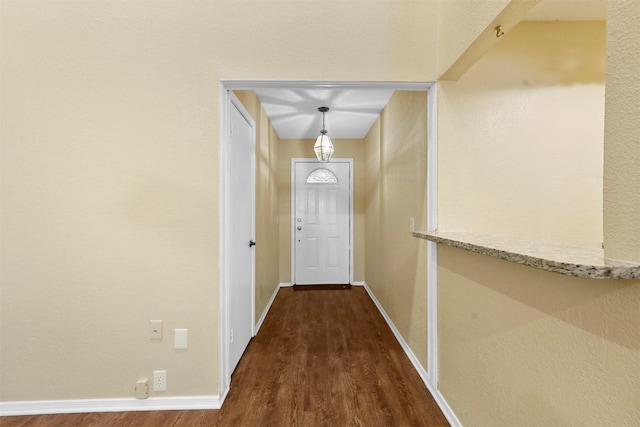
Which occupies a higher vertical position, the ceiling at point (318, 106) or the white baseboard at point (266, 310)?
the ceiling at point (318, 106)

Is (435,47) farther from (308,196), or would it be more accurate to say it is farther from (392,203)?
(308,196)

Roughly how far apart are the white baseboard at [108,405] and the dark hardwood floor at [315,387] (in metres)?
0.03

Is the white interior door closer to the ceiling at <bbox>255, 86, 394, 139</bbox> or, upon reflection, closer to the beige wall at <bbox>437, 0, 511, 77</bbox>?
the ceiling at <bbox>255, 86, 394, 139</bbox>

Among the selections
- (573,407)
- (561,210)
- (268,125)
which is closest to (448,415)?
(573,407)

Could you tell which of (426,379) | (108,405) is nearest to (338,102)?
(426,379)

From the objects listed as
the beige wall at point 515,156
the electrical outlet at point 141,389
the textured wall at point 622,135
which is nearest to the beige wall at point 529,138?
the beige wall at point 515,156

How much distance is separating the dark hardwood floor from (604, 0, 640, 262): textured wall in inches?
56.1

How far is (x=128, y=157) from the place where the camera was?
1.70 metres

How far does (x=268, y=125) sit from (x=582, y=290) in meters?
3.31

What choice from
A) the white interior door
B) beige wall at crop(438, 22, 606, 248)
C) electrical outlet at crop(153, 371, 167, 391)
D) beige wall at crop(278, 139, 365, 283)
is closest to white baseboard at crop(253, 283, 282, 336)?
the white interior door

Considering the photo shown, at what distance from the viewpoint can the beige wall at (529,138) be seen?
5.76 ft

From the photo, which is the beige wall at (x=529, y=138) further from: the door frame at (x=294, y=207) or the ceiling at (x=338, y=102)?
the door frame at (x=294, y=207)

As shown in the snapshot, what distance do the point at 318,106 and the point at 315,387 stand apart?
2.67 metres

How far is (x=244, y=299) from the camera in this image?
238 centimetres
